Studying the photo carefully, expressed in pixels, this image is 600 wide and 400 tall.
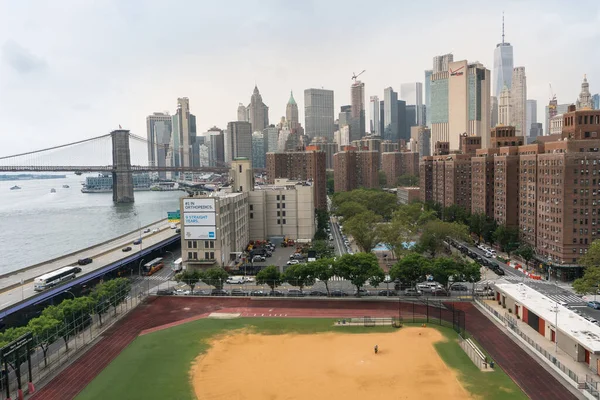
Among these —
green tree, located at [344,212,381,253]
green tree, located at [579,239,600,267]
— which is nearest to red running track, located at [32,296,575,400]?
green tree, located at [579,239,600,267]

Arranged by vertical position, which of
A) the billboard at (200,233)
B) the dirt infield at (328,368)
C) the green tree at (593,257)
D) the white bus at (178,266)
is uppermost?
the billboard at (200,233)

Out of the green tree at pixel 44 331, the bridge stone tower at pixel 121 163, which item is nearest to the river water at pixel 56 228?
the bridge stone tower at pixel 121 163

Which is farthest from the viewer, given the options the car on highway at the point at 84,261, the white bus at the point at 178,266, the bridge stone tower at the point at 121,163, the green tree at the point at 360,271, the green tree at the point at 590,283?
the bridge stone tower at the point at 121,163

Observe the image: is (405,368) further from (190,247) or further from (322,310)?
(190,247)

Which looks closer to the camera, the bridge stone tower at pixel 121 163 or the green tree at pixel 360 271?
the green tree at pixel 360 271

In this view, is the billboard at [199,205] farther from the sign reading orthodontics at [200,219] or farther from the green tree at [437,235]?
the green tree at [437,235]

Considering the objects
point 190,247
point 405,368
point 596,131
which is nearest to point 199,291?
point 190,247

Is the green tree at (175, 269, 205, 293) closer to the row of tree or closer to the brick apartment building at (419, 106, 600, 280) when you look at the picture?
the row of tree
